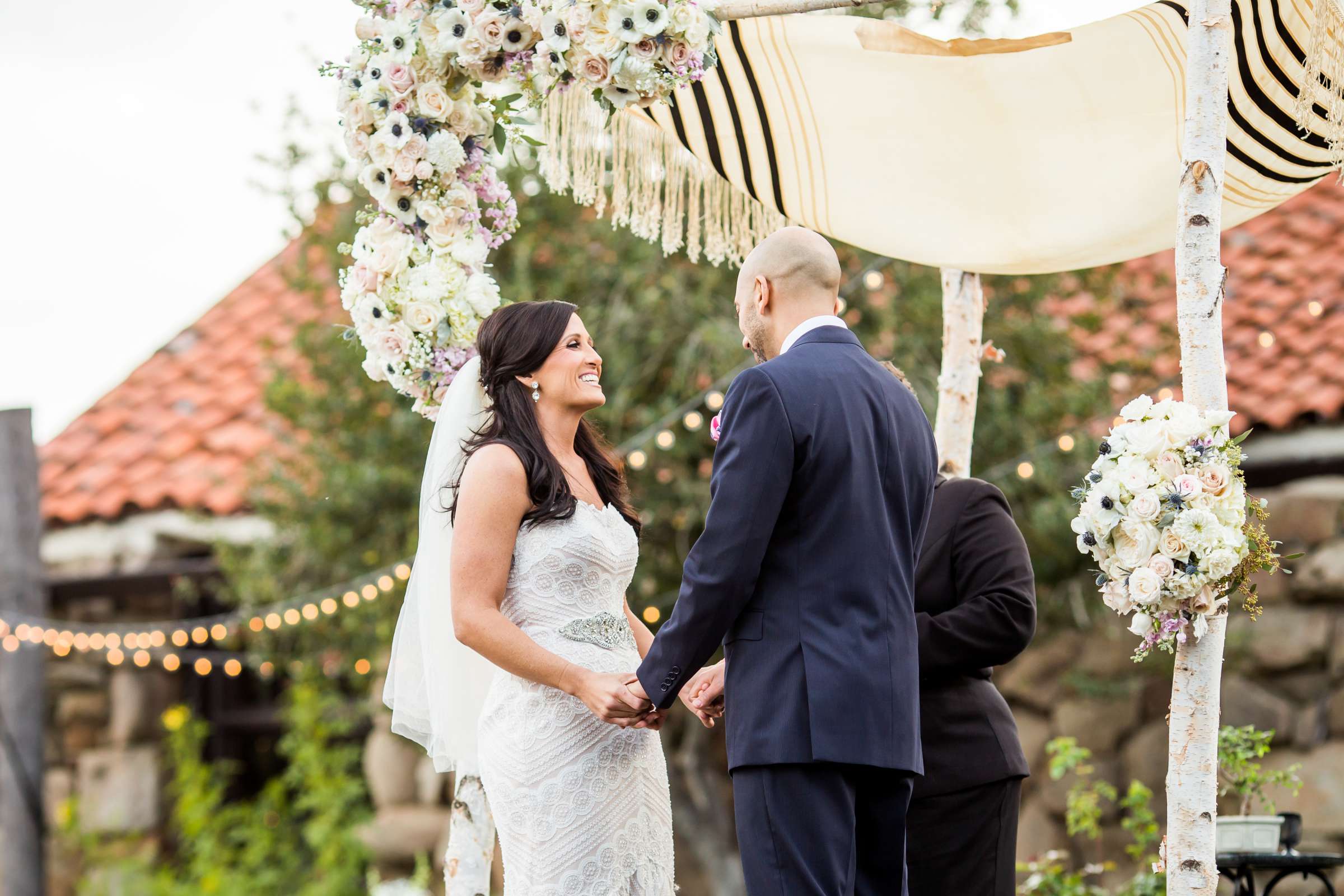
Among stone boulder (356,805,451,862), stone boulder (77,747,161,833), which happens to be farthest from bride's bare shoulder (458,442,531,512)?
stone boulder (77,747,161,833)

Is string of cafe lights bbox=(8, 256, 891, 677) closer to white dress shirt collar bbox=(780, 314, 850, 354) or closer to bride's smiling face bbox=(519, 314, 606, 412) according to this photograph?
bride's smiling face bbox=(519, 314, 606, 412)

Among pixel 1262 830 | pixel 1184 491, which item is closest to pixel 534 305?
pixel 1184 491

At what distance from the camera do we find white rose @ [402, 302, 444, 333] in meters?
3.78

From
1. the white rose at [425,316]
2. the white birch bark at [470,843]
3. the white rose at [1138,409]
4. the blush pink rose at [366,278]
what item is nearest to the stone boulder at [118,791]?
the white birch bark at [470,843]

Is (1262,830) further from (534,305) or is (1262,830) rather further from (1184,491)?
(534,305)

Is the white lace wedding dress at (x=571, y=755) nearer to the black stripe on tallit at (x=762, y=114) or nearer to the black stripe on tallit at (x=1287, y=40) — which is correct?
the black stripe on tallit at (x=762, y=114)

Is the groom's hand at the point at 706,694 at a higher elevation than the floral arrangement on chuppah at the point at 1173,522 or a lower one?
lower

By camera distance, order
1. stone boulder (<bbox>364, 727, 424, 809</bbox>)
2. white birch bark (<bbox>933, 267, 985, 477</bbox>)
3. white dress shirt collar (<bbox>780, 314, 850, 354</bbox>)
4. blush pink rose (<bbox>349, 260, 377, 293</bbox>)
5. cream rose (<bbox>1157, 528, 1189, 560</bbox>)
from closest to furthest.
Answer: white dress shirt collar (<bbox>780, 314, 850, 354</bbox>) < cream rose (<bbox>1157, 528, 1189, 560</bbox>) < blush pink rose (<bbox>349, 260, 377, 293</bbox>) < white birch bark (<bbox>933, 267, 985, 477</bbox>) < stone boulder (<bbox>364, 727, 424, 809</bbox>)

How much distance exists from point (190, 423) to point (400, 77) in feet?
17.1

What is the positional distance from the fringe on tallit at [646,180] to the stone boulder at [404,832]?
4.03 m

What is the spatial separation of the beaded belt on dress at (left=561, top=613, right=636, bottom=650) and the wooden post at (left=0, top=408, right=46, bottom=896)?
5106mm

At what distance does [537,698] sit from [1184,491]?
1.54 m

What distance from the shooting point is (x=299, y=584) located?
6703 millimetres

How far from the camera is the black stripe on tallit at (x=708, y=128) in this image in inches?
160
